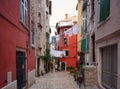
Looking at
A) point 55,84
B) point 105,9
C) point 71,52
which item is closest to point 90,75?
point 105,9

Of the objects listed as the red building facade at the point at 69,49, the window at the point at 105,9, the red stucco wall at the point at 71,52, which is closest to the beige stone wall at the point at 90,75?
the window at the point at 105,9

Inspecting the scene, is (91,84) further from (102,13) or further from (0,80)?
(0,80)

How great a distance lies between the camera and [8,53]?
840 cm

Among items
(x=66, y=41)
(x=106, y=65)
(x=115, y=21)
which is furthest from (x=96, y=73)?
(x=66, y=41)

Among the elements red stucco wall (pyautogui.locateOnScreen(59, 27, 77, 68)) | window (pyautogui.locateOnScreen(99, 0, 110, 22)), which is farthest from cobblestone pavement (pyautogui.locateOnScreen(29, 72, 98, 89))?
red stucco wall (pyautogui.locateOnScreen(59, 27, 77, 68))

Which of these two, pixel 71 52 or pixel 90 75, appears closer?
pixel 90 75

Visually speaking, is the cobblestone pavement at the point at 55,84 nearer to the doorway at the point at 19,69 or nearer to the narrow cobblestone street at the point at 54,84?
the narrow cobblestone street at the point at 54,84

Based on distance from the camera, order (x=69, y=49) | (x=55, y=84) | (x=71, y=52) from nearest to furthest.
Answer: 1. (x=55, y=84)
2. (x=71, y=52)
3. (x=69, y=49)

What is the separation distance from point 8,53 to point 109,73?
163 inches

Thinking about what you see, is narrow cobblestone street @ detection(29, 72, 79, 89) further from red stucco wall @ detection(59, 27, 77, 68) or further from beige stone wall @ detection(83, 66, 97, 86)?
red stucco wall @ detection(59, 27, 77, 68)

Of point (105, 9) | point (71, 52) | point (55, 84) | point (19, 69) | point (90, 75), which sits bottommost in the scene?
point (55, 84)

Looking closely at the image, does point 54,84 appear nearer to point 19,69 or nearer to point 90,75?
point 90,75

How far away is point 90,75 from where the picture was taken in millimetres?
12469

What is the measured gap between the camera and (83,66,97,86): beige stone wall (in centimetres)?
1235
